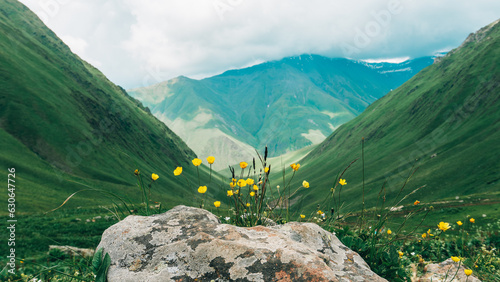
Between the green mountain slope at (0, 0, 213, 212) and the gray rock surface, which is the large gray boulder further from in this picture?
the green mountain slope at (0, 0, 213, 212)

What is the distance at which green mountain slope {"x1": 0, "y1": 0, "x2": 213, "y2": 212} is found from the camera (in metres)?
92.8

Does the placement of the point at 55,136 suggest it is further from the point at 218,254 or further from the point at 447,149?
the point at 447,149

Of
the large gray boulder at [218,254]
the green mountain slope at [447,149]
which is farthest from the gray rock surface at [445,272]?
the green mountain slope at [447,149]

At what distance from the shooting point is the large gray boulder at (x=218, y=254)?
3.12 m

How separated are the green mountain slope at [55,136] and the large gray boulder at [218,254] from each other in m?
86.9

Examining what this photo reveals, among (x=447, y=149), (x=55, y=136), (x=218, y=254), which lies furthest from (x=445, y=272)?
(x=447, y=149)

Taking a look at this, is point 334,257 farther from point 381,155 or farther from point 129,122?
point 129,122

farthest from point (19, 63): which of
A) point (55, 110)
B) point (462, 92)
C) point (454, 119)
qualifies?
point (462, 92)

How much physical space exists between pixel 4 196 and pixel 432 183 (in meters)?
144

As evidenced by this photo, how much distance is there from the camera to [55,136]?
388 feet

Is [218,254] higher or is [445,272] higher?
[218,254]

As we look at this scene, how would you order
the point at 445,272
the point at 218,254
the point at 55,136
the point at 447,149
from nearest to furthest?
the point at 218,254 < the point at 445,272 < the point at 55,136 < the point at 447,149

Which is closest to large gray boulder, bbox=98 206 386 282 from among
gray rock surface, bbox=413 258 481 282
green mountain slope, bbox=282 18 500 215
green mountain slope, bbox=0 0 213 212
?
gray rock surface, bbox=413 258 481 282

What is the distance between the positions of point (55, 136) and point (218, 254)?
143 m
